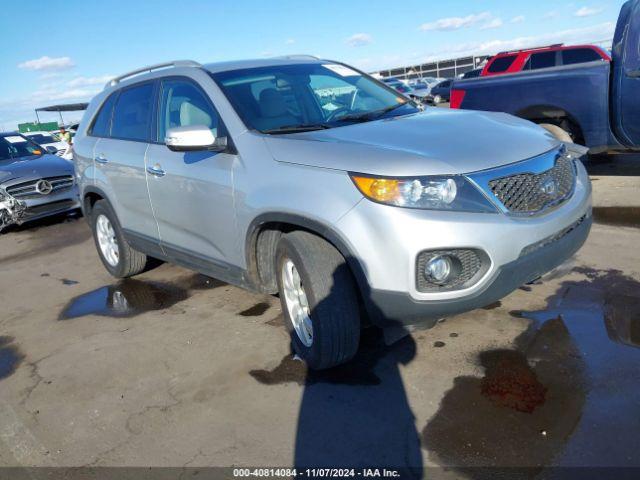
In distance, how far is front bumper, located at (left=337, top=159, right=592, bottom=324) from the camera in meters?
2.67

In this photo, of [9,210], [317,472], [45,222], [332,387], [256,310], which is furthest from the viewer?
[45,222]

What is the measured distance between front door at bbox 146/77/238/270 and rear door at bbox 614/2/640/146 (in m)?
5.13

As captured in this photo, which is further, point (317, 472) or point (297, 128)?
point (297, 128)

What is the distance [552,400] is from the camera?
2805mm

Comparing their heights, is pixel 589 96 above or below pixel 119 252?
above

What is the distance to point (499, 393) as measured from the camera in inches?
115

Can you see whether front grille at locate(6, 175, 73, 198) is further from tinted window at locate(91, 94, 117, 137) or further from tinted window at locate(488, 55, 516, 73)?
tinted window at locate(488, 55, 516, 73)

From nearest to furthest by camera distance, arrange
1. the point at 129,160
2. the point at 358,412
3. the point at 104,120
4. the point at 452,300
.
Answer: the point at 452,300, the point at 358,412, the point at 129,160, the point at 104,120

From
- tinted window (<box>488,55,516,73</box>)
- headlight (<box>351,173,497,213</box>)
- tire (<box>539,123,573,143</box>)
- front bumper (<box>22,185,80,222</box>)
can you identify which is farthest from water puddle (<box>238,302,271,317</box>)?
tinted window (<box>488,55,516,73</box>)

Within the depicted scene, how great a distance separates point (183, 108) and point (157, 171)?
1.66ft

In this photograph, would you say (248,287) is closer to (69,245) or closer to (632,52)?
(69,245)

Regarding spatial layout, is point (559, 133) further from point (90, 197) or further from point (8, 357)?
point (8, 357)

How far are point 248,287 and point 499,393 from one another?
1.69 m

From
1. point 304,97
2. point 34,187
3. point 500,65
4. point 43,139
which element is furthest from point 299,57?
point 43,139
